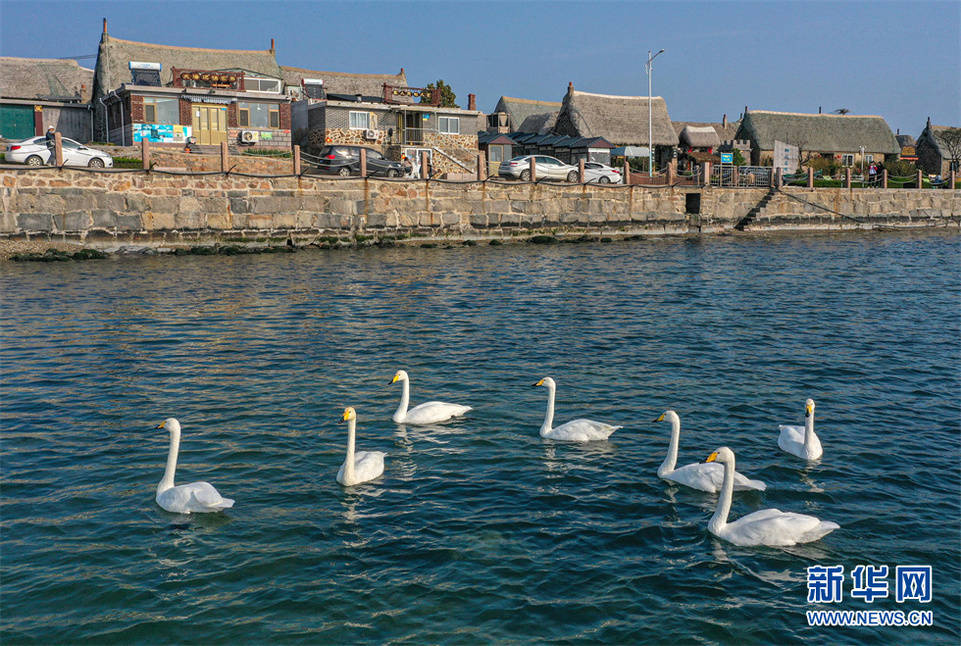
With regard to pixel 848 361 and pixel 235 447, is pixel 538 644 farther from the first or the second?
pixel 848 361

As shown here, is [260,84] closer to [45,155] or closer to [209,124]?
[209,124]

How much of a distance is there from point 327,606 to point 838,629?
174 inches

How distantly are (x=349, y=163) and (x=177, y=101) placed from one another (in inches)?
566

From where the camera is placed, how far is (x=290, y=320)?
786 inches

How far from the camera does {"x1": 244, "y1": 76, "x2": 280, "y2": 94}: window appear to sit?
177ft

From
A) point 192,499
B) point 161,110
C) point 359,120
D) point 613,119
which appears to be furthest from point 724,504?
point 613,119

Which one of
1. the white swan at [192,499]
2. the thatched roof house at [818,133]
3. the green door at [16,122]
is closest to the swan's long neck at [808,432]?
the white swan at [192,499]

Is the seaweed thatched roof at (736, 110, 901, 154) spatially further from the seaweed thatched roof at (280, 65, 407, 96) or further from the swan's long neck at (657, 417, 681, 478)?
the swan's long neck at (657, 417, 681, 478)

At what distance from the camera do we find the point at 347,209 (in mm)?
37281

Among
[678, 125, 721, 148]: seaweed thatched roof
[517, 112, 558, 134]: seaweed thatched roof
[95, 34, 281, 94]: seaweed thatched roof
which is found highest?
[95, 34, 281, 94]: seaweed thatched roof

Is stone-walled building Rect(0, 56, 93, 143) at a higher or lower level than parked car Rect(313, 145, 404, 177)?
higher

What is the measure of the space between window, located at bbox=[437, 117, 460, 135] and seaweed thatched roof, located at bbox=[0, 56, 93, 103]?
24015 mm

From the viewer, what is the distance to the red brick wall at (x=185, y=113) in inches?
1907

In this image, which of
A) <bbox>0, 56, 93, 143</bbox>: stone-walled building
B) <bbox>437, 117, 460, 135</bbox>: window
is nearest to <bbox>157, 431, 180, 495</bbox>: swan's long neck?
<bbox>437, 117, 460, 135</bbox>: window
